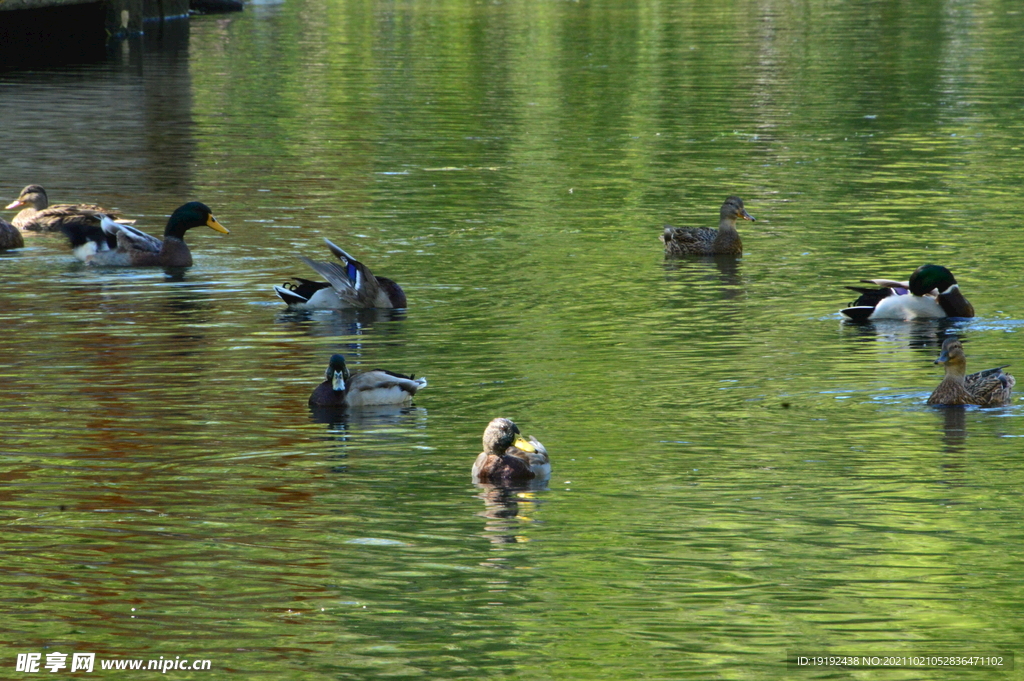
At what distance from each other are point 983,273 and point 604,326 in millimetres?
5021

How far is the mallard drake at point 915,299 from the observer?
1683cm

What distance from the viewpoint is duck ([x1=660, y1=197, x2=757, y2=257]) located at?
2122 centimetres

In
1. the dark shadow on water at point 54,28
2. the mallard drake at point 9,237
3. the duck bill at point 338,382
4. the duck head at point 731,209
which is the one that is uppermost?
the dark shadow on water at point 54,28

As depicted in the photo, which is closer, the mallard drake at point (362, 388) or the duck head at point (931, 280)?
the mallard drake at point (362, 388)

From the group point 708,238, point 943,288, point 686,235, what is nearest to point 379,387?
point 943,288

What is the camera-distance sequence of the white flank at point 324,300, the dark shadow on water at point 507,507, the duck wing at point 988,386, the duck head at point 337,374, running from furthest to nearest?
the white flank at point 324,300 → the duck head at point 337,374 → the duck wing at point 988,386 → the dark shadow on water at point 507,507

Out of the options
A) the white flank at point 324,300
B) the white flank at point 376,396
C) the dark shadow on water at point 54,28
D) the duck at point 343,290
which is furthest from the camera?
the dark shadow on water at point 54,28

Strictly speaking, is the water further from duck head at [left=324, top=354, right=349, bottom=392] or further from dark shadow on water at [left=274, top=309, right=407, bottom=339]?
duck head at [left=324, top=354, right=349, bottom=392]

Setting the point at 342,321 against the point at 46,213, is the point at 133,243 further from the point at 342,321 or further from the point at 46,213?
the point at 342,321

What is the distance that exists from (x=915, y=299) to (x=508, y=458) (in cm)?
721

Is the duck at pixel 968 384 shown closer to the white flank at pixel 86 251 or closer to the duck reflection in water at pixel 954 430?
the duck reflection in water at pixel 954 430

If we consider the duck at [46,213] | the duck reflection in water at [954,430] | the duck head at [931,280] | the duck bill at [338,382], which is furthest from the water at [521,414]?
the duck at [46,213]

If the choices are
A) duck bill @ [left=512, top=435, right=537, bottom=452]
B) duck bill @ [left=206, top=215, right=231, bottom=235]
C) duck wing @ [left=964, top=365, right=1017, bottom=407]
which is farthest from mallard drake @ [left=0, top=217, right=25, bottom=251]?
duck wing @ [left=964, top=365, right=1017, bottom=407]

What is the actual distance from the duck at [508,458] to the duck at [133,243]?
9738 millimetres
